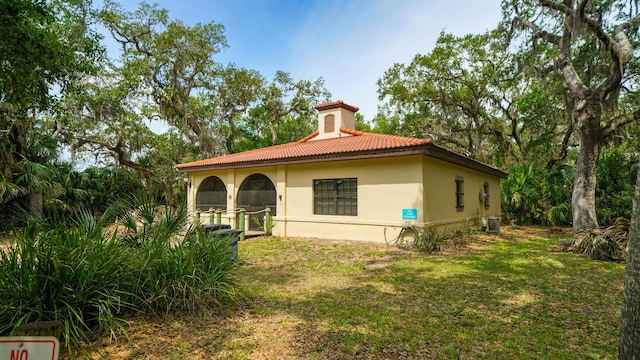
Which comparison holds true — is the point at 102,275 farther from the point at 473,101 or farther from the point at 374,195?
the point at 473,101

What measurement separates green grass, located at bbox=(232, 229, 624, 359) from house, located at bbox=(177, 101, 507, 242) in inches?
87.2

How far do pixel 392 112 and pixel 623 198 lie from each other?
571 inches

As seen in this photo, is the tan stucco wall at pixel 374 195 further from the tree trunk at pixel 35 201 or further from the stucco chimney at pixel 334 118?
the tree trunk at pixel 35 201

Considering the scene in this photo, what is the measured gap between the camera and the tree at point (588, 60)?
388 inches

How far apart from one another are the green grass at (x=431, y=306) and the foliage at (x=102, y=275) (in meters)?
0.97

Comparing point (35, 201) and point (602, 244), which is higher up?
point (35, 201)

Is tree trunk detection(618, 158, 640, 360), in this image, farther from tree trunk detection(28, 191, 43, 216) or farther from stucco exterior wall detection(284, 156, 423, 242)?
tree trunk detection(28, 191, 43, 216)

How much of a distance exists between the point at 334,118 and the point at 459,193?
21.7ft

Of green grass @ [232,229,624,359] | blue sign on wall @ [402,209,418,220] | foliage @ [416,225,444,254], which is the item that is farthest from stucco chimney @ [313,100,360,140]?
green grass @ [232,229,624,359]

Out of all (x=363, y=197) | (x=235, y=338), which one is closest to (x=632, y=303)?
(x=235, y=338)

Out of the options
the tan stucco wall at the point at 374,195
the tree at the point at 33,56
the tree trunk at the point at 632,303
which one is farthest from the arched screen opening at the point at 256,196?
the tree trunk at the point at 632,303

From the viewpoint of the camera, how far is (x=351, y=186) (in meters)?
11.5

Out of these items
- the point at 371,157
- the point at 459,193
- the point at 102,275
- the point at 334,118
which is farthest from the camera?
the point at 334,118

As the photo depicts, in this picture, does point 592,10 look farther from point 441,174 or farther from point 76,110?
point 76,110
